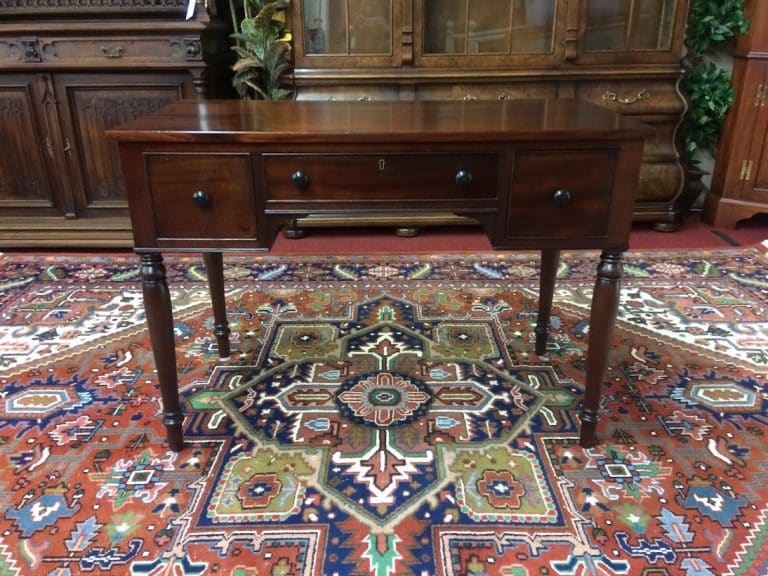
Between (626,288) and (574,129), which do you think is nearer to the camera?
(574,129)

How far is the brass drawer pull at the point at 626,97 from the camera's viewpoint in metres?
3.16

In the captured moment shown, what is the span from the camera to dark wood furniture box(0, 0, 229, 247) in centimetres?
286

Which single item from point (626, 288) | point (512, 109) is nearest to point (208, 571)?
point (512, 109)

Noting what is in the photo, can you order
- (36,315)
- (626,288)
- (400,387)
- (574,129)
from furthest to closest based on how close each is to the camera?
(626,288), (36,315), (400,387), (574,129)

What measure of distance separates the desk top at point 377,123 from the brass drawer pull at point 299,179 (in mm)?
83

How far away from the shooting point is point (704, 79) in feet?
11.0

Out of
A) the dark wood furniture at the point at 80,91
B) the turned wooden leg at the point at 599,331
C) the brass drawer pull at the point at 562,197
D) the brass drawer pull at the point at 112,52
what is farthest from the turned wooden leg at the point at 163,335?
the brass drawer pull at the point at 112,52

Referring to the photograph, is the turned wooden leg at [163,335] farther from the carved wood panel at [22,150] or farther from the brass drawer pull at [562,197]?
the carved wood panel at [22,150]

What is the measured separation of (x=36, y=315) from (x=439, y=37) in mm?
2295

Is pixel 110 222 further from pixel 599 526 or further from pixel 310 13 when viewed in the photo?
pixel 599 526

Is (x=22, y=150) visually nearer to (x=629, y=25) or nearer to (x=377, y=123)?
(x=377, y=123)

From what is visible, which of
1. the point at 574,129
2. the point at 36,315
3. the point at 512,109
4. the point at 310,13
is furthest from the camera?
the point at 310,13

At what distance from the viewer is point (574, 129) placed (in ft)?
4.68

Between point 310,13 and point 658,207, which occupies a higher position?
point 310,13
